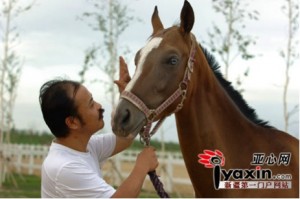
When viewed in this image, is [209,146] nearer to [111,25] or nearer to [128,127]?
[128,127]

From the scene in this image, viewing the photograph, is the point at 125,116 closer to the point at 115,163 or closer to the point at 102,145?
the point at 102,145

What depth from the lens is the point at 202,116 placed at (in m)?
3.20

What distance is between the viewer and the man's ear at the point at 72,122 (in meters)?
2.49

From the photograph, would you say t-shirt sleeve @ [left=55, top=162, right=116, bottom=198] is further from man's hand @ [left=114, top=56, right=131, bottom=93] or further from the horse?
man's hand @ [left=114, top=56, right=131, bottom=93]

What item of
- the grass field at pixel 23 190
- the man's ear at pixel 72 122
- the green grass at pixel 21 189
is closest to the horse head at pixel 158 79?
the man's ear at pixel 72 122

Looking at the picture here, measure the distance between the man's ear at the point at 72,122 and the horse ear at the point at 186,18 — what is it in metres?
1.09

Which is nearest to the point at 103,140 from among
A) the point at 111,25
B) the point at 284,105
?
the point at 284,105

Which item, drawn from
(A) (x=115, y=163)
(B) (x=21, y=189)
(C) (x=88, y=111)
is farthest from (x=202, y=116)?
(A) (x=115, y=163)

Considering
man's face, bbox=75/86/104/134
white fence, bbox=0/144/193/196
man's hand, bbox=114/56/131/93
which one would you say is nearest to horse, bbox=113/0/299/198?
man's hand, bbox=114/56/131/93

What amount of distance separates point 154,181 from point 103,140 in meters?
0.44

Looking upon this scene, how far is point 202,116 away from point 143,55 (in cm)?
55

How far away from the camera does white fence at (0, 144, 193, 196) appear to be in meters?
14.2

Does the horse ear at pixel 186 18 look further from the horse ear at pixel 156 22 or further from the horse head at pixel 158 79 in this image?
the horse ear at pixel 156 22

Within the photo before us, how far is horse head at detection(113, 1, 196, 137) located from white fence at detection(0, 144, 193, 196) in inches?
410
